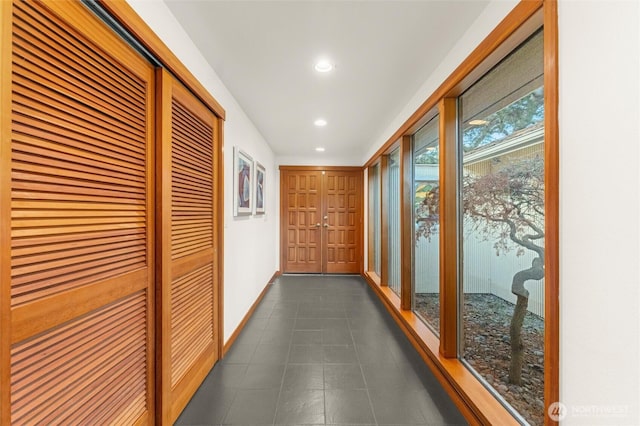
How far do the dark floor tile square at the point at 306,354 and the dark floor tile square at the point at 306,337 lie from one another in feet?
0.26

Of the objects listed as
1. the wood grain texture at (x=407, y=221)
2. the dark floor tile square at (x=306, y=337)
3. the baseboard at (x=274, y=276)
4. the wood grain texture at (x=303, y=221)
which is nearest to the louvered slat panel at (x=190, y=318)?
the dark floor tile square at (x=306, y=337)

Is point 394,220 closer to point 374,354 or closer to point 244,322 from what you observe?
point 374,354

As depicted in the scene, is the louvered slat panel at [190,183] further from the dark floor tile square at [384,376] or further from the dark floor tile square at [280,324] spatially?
the dark floor tile square at [384,376]

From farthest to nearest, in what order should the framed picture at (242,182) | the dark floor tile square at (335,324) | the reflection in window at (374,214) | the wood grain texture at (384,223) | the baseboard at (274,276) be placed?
the baseboard at (274,276), the reflection in window at (374,214), the wood grain texture at (384,223), the dark floor tile square at (335,324), the framed picture at (242,182)

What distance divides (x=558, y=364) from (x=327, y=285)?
12.4 ft

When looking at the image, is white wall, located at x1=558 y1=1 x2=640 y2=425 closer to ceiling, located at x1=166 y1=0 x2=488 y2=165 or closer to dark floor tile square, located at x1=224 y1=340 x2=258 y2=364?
ceiling, located at x1=166 y1=0 x2=488 y2=165

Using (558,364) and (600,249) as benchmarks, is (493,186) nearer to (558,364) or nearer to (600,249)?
(600,249)

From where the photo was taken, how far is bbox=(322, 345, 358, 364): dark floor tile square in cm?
226

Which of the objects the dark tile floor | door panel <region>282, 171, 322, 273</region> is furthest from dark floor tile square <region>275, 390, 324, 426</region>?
door panel <region>282, 171, 322, 273</region>

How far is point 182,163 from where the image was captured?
175 cm

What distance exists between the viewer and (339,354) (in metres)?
2.37

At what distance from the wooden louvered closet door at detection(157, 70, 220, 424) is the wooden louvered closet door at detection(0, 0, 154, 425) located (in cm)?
10

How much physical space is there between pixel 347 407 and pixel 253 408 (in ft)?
1.97

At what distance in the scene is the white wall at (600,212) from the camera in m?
0.81
